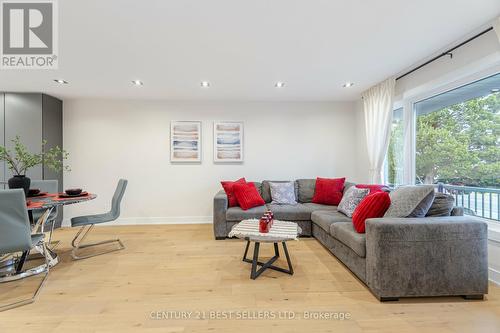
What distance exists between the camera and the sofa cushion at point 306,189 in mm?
4309

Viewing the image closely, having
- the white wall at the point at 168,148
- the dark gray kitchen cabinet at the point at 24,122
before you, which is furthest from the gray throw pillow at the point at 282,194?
the dark gray kitchen cabinet at the point at 24,122

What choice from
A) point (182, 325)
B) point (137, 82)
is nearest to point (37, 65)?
point (137, 82)

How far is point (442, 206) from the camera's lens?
2.21m

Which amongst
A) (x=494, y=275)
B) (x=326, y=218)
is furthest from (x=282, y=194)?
(x=494, y=275)

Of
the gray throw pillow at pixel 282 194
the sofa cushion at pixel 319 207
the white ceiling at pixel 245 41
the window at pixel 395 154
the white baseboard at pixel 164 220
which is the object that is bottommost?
the white baseboard at pixel 164 220

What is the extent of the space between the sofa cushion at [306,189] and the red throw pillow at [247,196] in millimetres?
767

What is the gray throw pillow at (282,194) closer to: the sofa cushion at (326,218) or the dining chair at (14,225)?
the sofa cushion at (326,218)

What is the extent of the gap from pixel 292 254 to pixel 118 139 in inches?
148

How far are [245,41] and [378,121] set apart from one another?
2.56 m

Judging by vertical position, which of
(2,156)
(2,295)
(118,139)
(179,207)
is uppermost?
(118,139)

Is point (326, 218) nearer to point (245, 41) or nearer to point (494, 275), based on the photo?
point (494, 275)

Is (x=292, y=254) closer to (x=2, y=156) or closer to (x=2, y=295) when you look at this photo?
(x=2, y=295)

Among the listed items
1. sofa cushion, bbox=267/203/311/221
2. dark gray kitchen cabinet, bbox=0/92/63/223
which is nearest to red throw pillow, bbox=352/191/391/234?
sofa cushion, bbox=267/203/311/221

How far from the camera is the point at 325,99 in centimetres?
464
